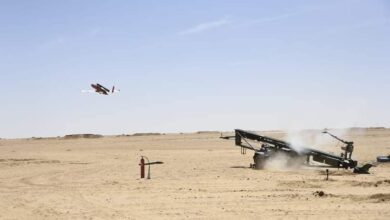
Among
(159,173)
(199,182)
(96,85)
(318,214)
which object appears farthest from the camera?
(96,85)

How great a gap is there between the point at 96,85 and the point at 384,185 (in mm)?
24041

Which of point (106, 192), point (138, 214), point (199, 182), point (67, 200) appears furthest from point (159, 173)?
point (138, 214)

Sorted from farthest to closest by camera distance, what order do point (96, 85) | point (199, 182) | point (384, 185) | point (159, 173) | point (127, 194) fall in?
point (96, 85)
point (159, 173)
point (199, 182)
point (384, 185)
point (127, 194)

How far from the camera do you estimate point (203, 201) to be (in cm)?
1631

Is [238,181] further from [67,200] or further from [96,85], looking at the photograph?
[96,85]

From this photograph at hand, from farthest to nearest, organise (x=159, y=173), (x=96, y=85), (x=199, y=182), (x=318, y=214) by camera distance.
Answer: (x=96, y=85) → (x=159, y=173) → (x=199, y=182) → (x=318, y=214)

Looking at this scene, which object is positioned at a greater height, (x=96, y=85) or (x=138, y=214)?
(x=96, y=85)

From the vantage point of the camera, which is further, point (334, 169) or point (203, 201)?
point (334, 169)

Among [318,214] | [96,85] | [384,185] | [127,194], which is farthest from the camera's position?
[96,85]

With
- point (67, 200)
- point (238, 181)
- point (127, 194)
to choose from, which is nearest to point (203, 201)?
point (127, 194)

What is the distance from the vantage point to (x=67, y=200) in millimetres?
17172

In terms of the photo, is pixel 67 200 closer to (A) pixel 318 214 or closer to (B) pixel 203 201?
(B) pixel 203 201

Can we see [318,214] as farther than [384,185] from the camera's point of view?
No

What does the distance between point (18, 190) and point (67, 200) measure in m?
4.08
